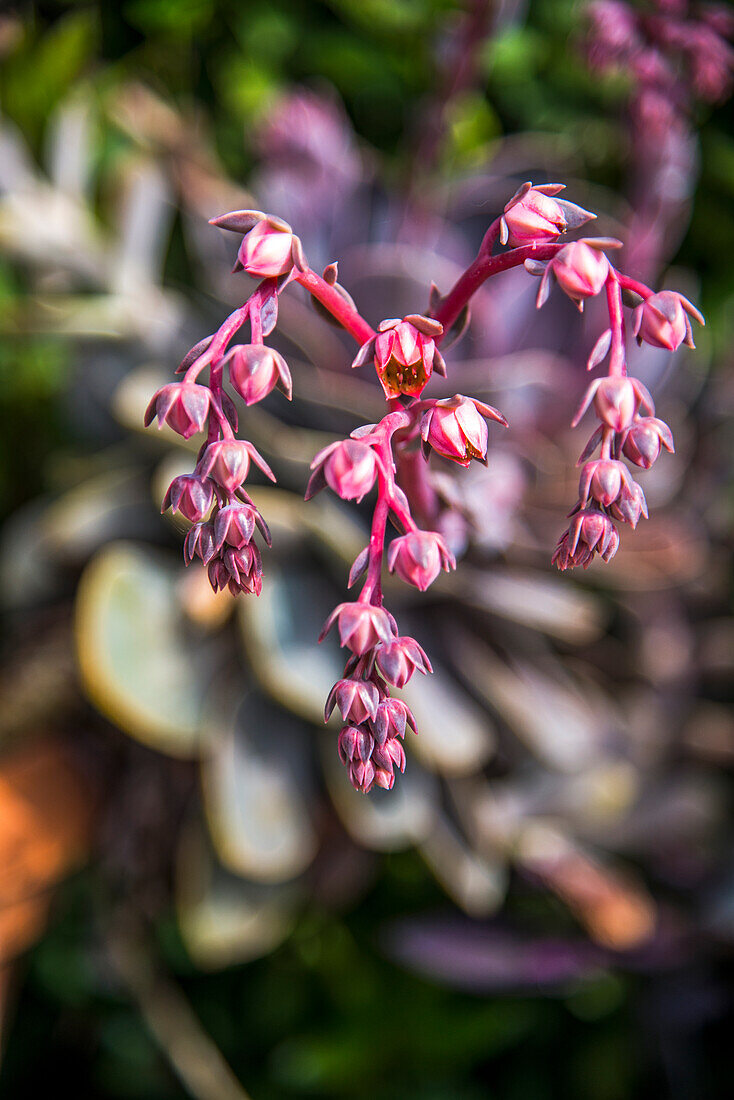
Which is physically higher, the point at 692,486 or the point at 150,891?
the point at 692,486

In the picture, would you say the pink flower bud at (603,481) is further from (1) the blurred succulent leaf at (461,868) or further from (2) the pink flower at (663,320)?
(1) the blurred succulent leaf at (461,868)

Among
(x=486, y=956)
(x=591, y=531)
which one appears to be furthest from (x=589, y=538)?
(x=486, y=956)

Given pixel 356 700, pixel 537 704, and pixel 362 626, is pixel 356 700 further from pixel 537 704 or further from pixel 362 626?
pixel 537 704

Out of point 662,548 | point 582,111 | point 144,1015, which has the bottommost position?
point 144,1015

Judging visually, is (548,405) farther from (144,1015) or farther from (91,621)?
(144,1015)

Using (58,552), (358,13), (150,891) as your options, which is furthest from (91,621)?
(358,13)

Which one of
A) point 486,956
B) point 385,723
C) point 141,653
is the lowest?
point 486,956

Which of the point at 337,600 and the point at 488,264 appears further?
the point at 337,600
